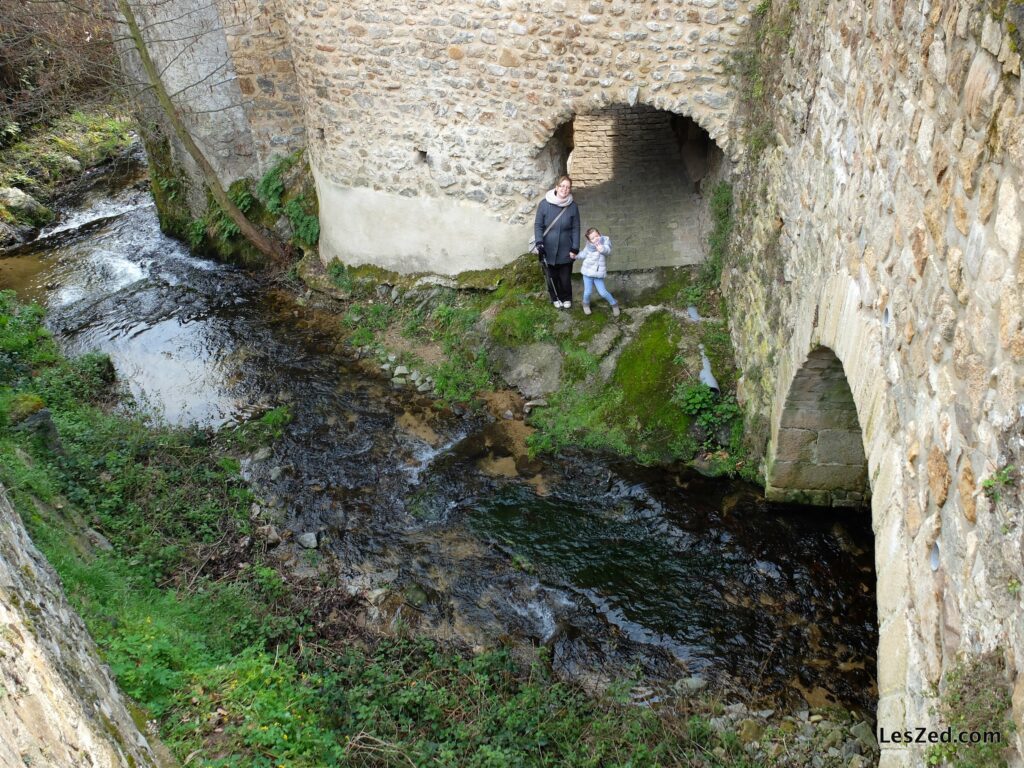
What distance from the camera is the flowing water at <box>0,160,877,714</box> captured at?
18.2 ft

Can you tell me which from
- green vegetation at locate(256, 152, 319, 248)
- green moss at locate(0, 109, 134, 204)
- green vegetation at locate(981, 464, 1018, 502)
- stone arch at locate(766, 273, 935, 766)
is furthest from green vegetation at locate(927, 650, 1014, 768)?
green moss at locate(0, 109, 134, 204)

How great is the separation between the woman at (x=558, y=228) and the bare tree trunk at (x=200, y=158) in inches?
179

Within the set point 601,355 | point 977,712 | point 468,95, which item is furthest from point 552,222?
point 977,712

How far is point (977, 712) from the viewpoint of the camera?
244 centimetres

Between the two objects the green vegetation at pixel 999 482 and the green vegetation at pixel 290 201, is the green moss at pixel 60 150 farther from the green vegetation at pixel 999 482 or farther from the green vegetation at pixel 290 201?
the green vegetation at pixel 999 482

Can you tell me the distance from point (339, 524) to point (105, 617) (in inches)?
87.6

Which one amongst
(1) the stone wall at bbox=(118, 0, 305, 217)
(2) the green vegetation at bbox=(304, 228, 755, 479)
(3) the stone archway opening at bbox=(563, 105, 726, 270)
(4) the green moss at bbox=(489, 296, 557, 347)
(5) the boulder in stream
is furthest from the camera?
(5) the boulder in stream

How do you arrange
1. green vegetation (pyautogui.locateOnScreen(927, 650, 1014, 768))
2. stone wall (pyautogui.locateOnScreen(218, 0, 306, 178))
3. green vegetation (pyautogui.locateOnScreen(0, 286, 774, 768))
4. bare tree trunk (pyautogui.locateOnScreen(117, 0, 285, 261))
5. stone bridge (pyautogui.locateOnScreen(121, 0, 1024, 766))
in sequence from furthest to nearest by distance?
stone wall (pyautogui.locateOnScreen(218, 0, 306, 178)), bare tree trunk (pyautogui.locateOnScreen(117, 0, 285, 261)), green vegetation (pyautogui.locateOnScreen(0, 286, 774, 768)), stone bridge (pyautogui.locateOnScreen(121, 0, 1024, 766)), green vegetation (pyautogui.locateOnScreen(927, 650, 1014, 768))

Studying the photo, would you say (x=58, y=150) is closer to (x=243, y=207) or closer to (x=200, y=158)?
(x=243, y=207)

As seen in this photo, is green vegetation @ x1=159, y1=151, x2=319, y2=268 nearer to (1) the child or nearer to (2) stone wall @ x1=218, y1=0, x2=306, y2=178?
(2) stone wall @ x1=218, y1=0, x2=306, y2=178

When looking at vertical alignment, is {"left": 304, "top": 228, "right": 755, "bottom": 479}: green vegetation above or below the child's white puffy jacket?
below

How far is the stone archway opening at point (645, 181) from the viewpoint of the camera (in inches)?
348

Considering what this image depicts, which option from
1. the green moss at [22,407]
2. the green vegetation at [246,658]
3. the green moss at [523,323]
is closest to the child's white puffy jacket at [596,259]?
the green moss at [523,323]

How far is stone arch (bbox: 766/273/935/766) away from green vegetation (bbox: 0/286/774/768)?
1.64 meters
